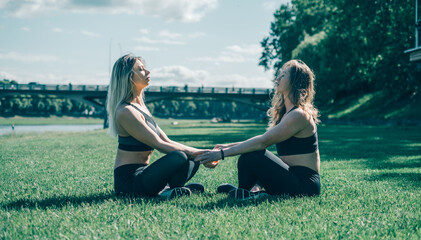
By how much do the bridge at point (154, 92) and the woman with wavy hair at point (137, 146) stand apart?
52646 mm

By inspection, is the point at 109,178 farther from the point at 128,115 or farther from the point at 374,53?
the point at 374,53

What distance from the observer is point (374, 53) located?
26281 mm

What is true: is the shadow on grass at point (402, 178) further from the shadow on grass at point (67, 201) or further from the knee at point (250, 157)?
the shadow on grass at point (67, 201)

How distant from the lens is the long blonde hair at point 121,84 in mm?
4348

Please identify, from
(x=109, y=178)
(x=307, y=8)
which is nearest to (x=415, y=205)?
(x=109, y=178)

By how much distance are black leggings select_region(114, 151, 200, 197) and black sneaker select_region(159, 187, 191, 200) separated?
7cm

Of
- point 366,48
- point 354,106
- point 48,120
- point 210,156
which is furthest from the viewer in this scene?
point 48,120

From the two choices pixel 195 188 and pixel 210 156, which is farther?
pixel 195 188

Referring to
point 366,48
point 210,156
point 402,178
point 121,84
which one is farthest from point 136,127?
point 366,48

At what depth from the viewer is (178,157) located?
13.6 feet

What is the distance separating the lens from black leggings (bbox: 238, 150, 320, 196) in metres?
4.10

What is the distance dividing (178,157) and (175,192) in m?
0.49

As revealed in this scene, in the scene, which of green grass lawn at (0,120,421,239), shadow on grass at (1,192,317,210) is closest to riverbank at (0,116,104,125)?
green grass lawn at (0,120,421,239)

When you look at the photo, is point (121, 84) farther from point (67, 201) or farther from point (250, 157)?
point (250, 157)
